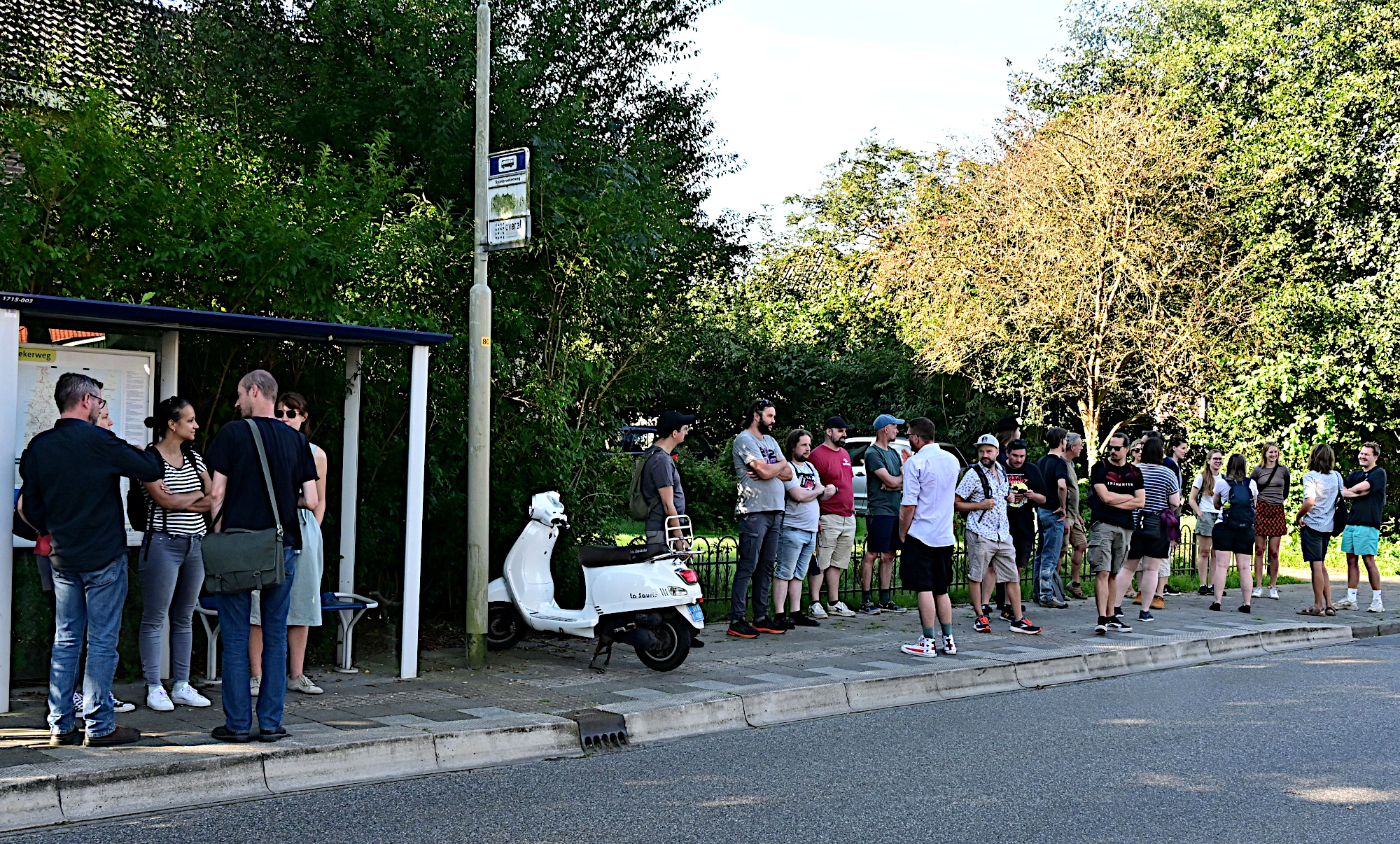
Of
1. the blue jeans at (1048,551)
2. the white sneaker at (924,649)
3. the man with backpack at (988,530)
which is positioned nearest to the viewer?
the white sneaker at (924,649)

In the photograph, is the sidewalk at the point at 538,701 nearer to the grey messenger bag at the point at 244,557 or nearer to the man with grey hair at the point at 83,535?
the man with grey hair at the point at 83,535

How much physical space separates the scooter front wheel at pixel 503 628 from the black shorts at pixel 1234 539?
8.38 meters

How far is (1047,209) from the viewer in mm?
25109

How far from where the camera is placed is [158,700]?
272 inches

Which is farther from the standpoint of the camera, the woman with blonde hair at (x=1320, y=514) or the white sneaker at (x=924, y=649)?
the woman with blonde hair at (x=1320, y=514)

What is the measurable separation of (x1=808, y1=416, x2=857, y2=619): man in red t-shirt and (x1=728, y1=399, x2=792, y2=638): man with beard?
46.1 inches

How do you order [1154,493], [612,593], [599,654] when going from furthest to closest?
[1154,493] < [599,654] < [612,593]

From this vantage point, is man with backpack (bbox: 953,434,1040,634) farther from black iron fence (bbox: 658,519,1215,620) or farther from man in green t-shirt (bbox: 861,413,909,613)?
man in green t-shirt (bbox: 861,413,909,613)

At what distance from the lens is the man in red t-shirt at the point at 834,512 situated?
11820 millimetres

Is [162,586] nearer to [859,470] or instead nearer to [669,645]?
[669,645]

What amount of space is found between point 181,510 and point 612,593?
301cm

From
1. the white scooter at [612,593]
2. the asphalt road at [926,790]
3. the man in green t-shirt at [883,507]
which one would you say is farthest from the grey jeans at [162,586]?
the man in green t-shirt at [883,507]

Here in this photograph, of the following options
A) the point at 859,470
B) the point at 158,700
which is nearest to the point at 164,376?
the point at 158,700

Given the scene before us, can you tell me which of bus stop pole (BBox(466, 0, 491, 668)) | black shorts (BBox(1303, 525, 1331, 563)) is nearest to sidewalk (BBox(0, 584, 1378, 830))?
bus stop pole (BBox(466, 0, 491, 668))
